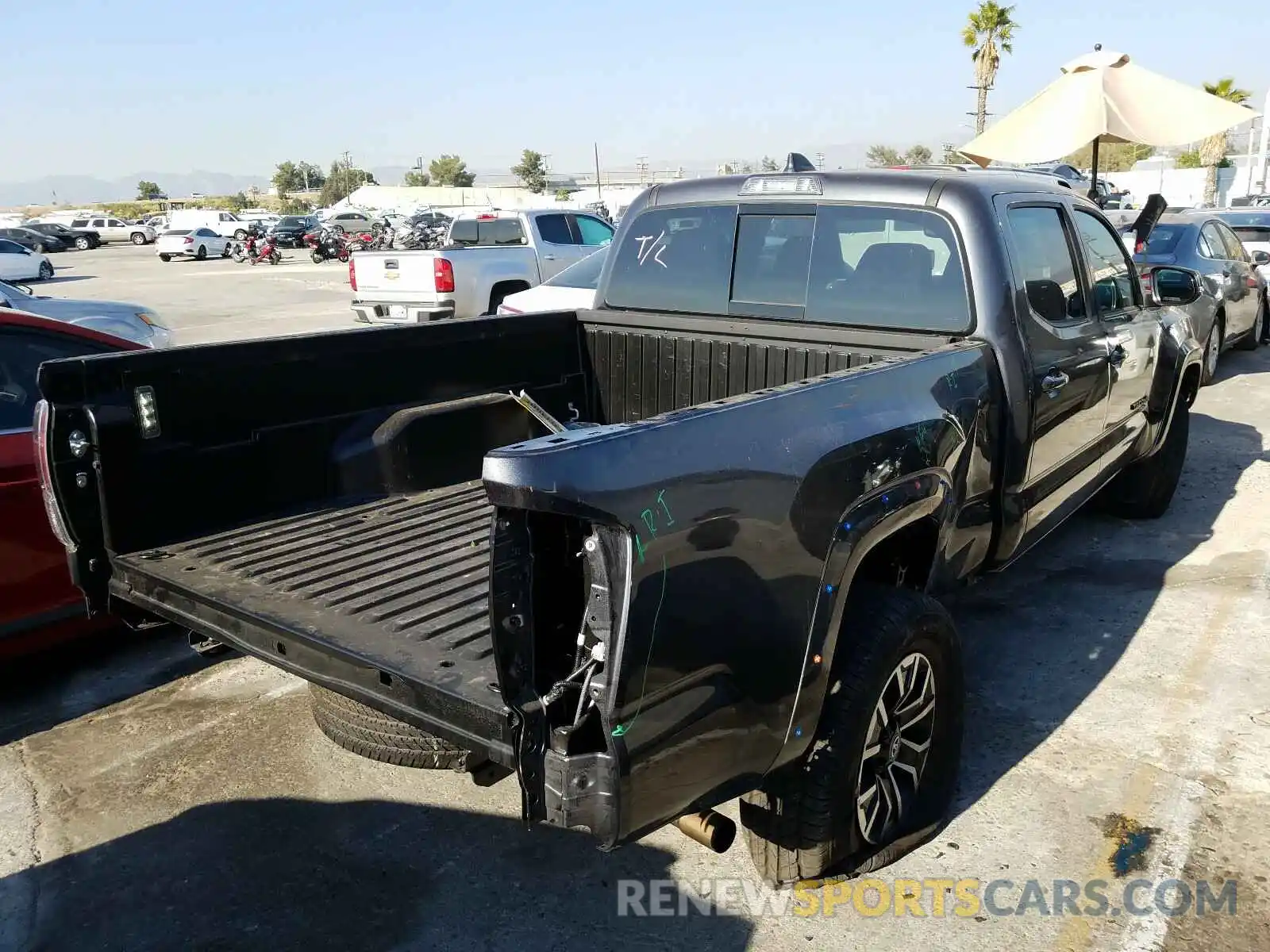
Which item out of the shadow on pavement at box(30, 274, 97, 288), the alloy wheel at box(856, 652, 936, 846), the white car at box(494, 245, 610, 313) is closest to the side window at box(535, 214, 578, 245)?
the white car at box(494, 245, 610, 313)

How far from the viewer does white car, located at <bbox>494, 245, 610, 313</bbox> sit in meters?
10.2

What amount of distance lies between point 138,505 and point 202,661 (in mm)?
1639

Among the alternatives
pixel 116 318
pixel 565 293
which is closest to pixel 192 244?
pixel 565 293

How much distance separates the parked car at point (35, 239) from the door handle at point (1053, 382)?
4673 cm

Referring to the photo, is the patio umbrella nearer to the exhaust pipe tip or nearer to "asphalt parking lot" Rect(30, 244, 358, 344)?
the exhaust pipe tip

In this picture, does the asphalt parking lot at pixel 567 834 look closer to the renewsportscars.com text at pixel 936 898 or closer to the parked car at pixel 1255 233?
the renewsportscars.com text at pixel 936 898

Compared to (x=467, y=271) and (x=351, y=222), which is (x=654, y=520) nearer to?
(x=467, y=271)

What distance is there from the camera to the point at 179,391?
11.6 feet

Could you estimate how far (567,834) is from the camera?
3.44m

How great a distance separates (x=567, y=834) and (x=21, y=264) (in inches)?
1296

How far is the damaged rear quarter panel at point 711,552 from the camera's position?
2.16 m

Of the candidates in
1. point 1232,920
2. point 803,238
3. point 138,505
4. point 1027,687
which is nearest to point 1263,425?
point 1027,687

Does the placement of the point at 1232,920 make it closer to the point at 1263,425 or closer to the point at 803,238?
the point at 803,238

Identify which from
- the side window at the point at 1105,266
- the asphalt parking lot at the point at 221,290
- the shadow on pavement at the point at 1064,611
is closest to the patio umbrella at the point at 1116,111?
the shadow on pavement at the point at 1064,611
